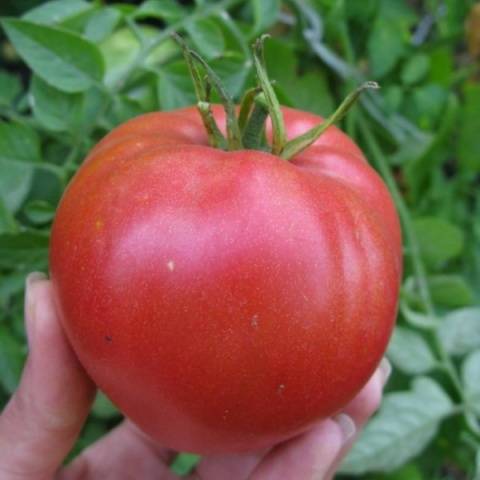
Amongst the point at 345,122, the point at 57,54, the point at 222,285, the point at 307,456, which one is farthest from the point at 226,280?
the point at 345,122

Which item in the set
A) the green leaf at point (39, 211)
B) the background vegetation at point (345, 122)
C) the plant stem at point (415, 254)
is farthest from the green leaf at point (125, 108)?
the plant stem at point (415, 254)

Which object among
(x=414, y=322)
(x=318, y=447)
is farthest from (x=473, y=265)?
(x=318, y=447)

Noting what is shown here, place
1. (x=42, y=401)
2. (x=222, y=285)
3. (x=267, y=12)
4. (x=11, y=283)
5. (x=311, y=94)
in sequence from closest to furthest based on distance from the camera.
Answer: (x=222, y=285), (x=42, y=401), (x=11, y=283), (x=267, y=12), (x=311, y=94)

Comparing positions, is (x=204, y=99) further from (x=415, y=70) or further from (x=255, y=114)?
(x=415, y=70)

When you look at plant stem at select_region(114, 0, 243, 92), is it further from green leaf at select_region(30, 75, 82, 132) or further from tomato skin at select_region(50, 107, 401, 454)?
tomato skin at select_region(50, 107, 401, 454)

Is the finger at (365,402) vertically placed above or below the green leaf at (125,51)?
below

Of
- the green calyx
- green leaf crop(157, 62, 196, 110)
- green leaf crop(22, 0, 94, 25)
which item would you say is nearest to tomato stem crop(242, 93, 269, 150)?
the green calyx

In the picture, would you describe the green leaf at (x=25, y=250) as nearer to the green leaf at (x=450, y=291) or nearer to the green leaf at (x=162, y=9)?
the green leaf at (x=162, y=9)
